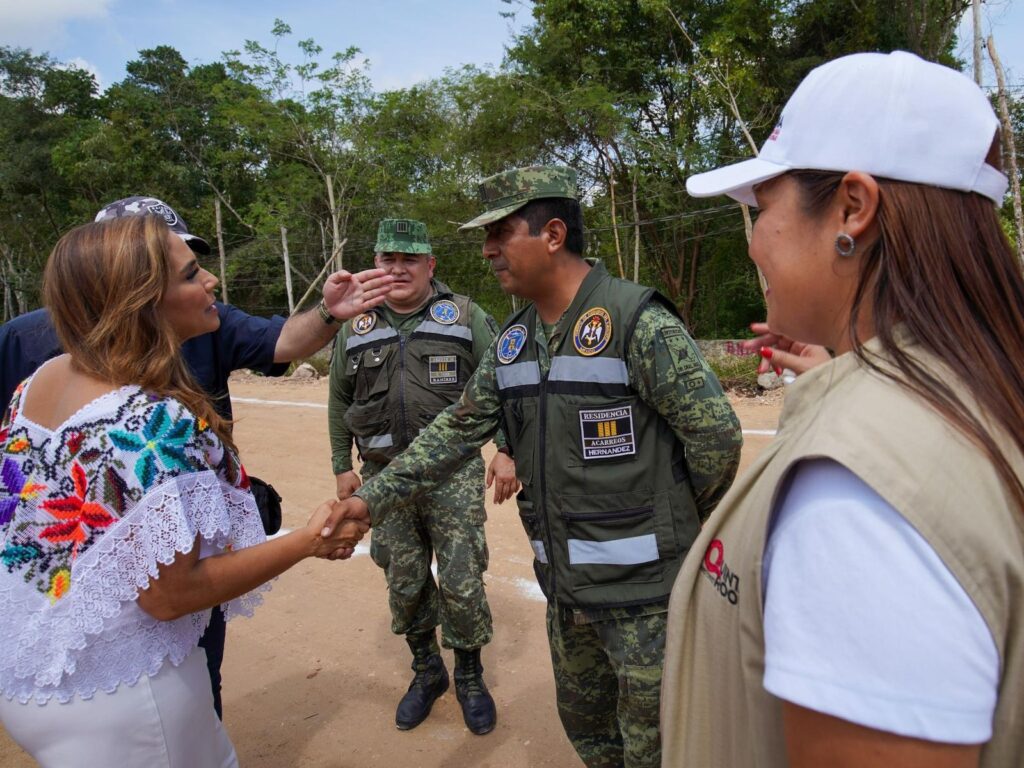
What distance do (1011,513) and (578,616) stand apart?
1708mm

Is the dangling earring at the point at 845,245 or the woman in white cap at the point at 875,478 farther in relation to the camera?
the dangling earring at the point at 845,245

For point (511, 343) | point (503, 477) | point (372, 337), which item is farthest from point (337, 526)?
point (372, 337)

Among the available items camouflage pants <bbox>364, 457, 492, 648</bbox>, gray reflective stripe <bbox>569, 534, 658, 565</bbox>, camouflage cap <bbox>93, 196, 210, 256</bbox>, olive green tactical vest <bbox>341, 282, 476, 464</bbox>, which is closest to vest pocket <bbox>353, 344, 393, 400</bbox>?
olive green tactical vest <bbox>341, 282, 476, 464</bbox>

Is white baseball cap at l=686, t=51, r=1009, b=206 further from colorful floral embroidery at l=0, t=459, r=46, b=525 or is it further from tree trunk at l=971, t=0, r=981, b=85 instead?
tree trunk at l=971, t=0, r=981, b=85

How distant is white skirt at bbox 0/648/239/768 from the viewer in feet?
5.67

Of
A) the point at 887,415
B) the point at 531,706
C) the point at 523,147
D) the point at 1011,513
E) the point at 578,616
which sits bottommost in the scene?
the point at 531,706

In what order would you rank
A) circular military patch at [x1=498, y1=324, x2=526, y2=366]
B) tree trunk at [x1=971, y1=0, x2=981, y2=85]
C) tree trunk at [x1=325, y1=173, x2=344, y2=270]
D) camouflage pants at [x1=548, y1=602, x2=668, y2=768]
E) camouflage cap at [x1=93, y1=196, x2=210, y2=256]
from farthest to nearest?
1. tree trunk at [x1=325, y1=173, x2=344, y2=270]
2. tree trunk at [x1=971, y1=0, x2=981, y2=85]
3. circular military patch at [x1=498, y1=324, x2=526, y2=366]
4. camouflage pants at [x1=548, y1=602, x2=668, y2=768]
5. camouflage cap at [x1=93, y1=196, x2=210, y2=256]

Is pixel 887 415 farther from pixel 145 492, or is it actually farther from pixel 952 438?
pixel 145 492

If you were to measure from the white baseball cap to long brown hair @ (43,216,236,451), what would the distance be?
160cm

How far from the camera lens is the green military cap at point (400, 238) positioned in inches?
155

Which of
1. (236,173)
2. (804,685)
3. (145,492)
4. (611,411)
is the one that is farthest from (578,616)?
(236,173)

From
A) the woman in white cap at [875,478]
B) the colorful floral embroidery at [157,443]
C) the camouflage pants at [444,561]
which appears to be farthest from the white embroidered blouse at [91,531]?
the camouflage pants at [444,561]

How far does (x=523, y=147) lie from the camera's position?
70.3ft

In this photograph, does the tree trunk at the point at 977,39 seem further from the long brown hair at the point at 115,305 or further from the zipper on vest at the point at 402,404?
the long brown hair at the point at 115,305
